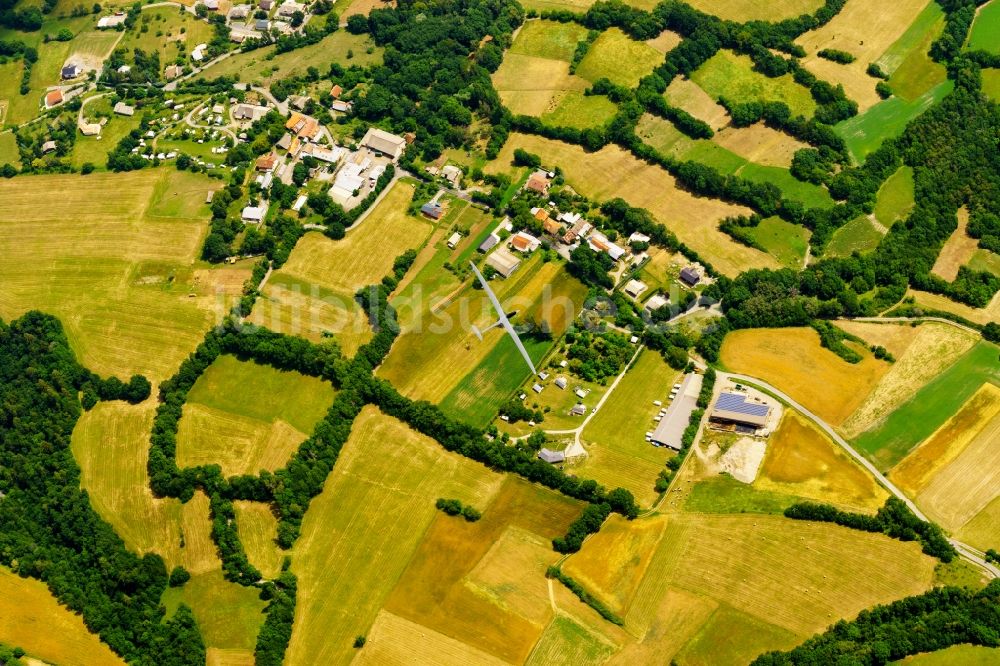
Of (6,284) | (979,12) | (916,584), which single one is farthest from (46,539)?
(979,12)

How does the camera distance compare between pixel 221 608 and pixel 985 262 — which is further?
pixel 985 262

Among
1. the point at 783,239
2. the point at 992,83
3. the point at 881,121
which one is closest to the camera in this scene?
the point at 783,239

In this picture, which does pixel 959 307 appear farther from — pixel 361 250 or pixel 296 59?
pixel 296 59

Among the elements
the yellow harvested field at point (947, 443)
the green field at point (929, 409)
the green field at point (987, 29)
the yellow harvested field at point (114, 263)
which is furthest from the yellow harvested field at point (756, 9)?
the yellow harvested field at point (114, 263)

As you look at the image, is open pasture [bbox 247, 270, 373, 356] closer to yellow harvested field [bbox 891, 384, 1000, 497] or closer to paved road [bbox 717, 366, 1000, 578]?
paved road [bbox 717, 366, 1000, 578]

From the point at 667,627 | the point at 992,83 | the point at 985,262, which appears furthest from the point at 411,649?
the point at 992,83

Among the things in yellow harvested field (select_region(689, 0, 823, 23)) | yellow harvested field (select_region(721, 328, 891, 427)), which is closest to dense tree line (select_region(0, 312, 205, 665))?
yellow harvested field (select_region(721, 328, 891, 427))
